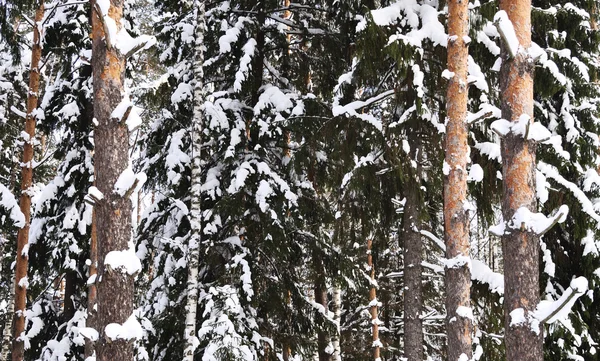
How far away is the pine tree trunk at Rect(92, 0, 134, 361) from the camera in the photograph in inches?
172

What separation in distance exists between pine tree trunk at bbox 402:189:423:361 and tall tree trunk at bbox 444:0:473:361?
1.72 metres

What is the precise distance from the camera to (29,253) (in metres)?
10.9

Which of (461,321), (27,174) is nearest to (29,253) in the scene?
(27,174)

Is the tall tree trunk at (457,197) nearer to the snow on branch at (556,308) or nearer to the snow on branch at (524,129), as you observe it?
the snow on branch at (524,129)

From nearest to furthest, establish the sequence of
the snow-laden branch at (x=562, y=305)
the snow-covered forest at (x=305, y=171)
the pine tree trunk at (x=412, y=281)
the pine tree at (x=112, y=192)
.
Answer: the snow-laden branch at (x=562, y=305) < the pine tree at (x=112, y=192) < the snow-covered forest at (x=305, y=171) < the pine tree trunk at (x=412, y=281)

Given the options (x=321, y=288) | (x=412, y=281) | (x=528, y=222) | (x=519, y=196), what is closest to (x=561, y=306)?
(x=528, y=222)

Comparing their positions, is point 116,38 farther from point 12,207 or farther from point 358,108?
point 12,207

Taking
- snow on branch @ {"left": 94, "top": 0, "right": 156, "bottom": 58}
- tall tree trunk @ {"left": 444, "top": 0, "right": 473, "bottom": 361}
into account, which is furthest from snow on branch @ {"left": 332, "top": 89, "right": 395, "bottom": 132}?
snow on branch @ {"left": 94, "top": 0, "right": 156, "bottom": 58}

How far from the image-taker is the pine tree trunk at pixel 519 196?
4.24m

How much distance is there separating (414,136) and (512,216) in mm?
4188

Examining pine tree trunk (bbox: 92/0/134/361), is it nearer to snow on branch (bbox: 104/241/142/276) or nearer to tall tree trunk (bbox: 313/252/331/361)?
snow on branch (bbox: 104/241/142/276)

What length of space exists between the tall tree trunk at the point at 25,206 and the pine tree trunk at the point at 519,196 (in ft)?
28.8

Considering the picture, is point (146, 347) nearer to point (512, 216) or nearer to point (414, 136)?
point (414, 136)

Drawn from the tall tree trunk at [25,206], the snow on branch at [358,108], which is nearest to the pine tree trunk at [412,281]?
the snow on branch at [358,108]
